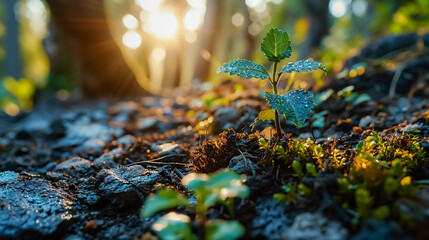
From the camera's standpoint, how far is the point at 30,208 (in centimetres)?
144

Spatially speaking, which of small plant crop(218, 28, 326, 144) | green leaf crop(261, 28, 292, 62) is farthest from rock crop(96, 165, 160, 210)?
green leaf crop(261, 28, 292, 62)

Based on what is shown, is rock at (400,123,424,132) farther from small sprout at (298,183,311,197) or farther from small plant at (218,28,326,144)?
small sprout at (298,183,311,197)

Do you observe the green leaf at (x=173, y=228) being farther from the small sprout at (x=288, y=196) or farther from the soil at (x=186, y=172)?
the small sprout at (x=288, y=196)

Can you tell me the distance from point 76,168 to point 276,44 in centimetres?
178

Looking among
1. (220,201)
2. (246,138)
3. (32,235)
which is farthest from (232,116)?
(32,235)

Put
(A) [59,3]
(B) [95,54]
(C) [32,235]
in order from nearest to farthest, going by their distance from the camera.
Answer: (C) [32,235] → (A) [59,3] → (B) [95,54]

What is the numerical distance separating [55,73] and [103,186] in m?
6.37

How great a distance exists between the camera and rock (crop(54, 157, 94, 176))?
2.04 metres

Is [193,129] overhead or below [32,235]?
overhead

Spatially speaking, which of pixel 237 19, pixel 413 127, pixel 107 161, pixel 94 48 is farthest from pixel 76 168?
pixel 237 19

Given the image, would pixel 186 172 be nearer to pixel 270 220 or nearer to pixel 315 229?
pixel 270 220

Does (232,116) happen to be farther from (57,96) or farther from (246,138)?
(57,96)

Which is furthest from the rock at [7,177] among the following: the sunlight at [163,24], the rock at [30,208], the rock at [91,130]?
the sunlight at [163,24]

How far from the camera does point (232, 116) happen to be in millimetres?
2543
